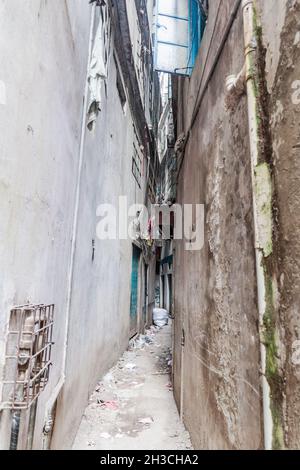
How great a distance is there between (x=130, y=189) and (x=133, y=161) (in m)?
1.07

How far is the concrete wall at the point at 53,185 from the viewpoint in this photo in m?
1.43

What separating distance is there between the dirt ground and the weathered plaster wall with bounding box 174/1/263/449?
45cm

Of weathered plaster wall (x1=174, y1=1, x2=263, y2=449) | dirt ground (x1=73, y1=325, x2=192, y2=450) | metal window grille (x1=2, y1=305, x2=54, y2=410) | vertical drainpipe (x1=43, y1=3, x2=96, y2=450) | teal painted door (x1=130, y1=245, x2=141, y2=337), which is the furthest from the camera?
teal painted door (x1=130, y1=245, x2=141, y2=337)

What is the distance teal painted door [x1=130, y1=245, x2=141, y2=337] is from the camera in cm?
832

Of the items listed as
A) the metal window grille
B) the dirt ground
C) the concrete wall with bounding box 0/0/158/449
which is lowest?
the dirt ground

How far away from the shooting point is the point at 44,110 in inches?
74.5

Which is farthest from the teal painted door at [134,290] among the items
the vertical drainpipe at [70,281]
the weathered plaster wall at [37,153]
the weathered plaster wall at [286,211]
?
the weathered plaster wall at [286,211]

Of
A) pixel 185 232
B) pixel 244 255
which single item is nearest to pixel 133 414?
pixel 185 232

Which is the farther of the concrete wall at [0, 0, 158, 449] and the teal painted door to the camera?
the teal painted door

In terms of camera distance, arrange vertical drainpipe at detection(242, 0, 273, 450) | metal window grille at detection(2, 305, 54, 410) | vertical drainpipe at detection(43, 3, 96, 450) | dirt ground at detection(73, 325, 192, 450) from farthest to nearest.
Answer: dirt ground at detection(73, 325, 192, 450)
vertical drainpipe at detection(43, 3, 96, 450)
metal window grille at detection(2, 305, 54, 410)
vertical drainpipe at detection(242, 0, 273, 450)

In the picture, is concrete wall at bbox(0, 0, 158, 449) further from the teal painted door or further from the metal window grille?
the teal painted door

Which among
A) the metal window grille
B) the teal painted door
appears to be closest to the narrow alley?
the metal window grille

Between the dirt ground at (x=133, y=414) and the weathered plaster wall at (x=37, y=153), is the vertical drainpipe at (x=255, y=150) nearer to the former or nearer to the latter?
the weathered plaster wall at (x=37, y=153)

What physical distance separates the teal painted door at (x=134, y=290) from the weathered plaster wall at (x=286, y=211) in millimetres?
7151
